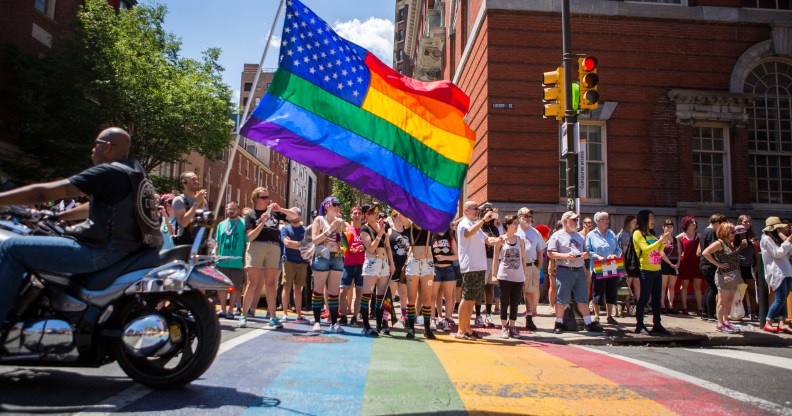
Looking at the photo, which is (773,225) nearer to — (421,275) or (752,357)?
(752,357)

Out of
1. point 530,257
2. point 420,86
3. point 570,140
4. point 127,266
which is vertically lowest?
point 127,266

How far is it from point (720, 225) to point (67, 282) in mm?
9980

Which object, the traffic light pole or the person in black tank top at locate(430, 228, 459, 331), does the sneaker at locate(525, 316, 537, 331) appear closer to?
the person in black tank top at locate(430, 228, 459, 331)

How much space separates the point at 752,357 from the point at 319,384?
5.62m

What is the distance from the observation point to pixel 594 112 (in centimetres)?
1645

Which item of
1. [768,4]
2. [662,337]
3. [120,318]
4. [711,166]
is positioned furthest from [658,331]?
[768,4]

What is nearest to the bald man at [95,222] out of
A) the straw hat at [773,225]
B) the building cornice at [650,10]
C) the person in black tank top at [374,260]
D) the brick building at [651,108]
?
the person in black tank top at [374,260]

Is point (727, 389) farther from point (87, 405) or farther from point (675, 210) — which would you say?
point (675, 210)

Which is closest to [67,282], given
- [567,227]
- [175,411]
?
[175,411]

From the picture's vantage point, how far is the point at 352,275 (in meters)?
8.79

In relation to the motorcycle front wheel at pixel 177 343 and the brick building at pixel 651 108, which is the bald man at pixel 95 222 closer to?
the motorcycle front wheel at pixel 177 343

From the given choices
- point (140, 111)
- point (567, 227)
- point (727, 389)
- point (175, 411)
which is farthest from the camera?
point (140, 111)

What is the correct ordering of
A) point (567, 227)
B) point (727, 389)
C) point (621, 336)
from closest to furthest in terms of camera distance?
point (727, 389) → point (621, 336) → point (567, 227)

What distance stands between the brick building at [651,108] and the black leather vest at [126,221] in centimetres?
1276
